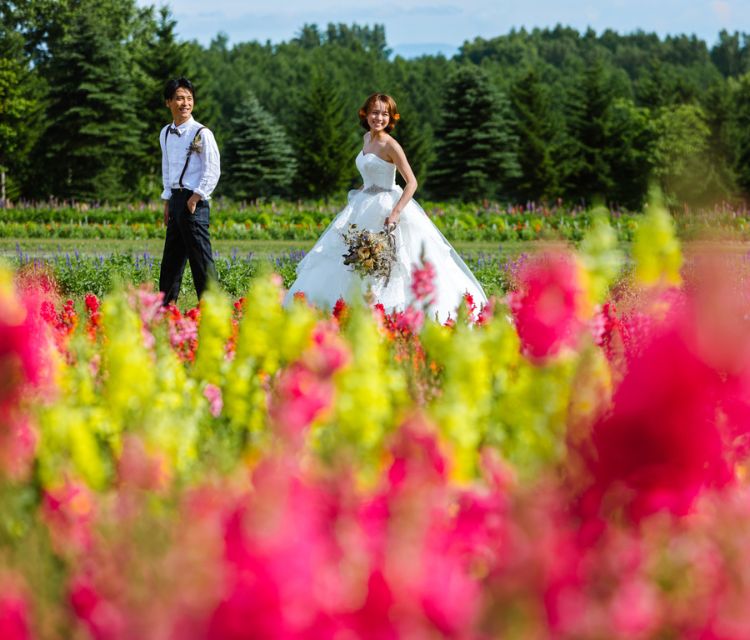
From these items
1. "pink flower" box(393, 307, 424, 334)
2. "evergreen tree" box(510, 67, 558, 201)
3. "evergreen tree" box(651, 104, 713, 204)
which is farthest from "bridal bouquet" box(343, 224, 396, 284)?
"evergreen tree" box(651, 104, 713, 204)

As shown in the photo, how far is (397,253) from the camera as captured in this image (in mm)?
8797

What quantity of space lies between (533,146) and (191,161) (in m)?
39.4

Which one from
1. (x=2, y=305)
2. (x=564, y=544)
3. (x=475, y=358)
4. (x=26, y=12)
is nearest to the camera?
(x=564, y=544)

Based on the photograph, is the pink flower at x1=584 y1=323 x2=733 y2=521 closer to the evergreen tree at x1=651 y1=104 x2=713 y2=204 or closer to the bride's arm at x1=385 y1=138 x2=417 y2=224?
the bride's arm at x1=385 y1=138 x2=417 y2=224

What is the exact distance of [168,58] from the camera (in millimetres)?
40875

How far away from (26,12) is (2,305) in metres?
55.0

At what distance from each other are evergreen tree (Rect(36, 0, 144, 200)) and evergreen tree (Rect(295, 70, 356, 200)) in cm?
875

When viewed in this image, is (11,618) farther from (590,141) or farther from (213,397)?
(590,141)

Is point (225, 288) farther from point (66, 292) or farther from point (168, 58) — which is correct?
point (168, 58)

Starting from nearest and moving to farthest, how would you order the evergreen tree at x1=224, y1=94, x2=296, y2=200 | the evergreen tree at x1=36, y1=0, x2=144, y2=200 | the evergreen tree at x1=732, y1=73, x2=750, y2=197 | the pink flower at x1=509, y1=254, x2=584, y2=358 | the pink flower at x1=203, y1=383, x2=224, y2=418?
1. the pink flower at x1=509, y1=254, x2=584, y2=358
2. the pink flower at x1=203, y1=383, x2=224, y2=418
3. the evergreen tree at x1=36, y1=0, x2=144, y2=200
4. the evergreen tree at x1=732, y1=73, x2=750, y2=197
5. the evergreen tree at x1=224, y1=94, x2=296, y2=200

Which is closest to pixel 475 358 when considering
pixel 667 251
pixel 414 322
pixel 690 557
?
pixel 690 557

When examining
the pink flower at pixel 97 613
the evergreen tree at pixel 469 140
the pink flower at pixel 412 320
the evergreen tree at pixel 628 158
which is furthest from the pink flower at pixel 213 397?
the evergreen tree at pixel 628 158

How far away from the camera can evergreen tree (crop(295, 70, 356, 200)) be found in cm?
4691

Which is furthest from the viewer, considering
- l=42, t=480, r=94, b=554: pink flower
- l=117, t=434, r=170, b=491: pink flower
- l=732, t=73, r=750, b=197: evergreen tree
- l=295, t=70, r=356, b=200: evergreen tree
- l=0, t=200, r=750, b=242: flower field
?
l=295, t=70, r=356, b=200: evergreen tree
